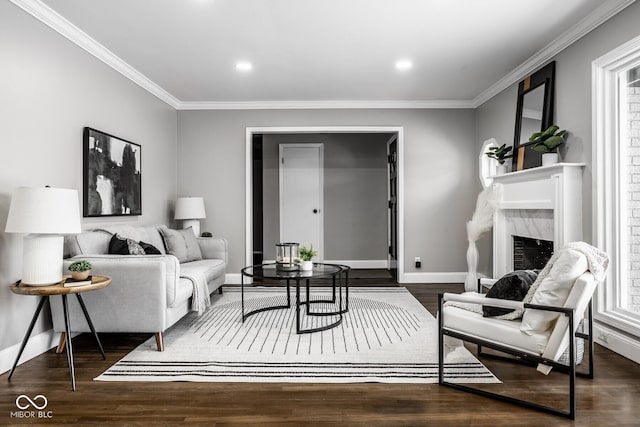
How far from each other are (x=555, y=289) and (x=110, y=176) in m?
3.82

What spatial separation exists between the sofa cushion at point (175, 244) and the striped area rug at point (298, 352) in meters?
A: 0.73

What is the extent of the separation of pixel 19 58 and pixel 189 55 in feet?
4.88

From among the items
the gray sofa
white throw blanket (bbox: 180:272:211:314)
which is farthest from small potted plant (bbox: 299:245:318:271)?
the gray sofa

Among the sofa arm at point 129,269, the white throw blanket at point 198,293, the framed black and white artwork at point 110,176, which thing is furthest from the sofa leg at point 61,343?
the framed black and white artwork at point 110,176

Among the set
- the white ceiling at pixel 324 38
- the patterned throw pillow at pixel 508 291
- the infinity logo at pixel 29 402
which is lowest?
the infinity logo at pixel 29 402

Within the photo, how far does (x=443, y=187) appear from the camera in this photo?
592 cm

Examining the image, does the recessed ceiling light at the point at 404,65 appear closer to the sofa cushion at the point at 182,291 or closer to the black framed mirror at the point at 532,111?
the black framed mirror at the point at 532,111

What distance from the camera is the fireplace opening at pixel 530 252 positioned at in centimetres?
402

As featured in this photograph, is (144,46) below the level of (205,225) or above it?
above

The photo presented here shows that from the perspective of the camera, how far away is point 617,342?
3055 millimetres

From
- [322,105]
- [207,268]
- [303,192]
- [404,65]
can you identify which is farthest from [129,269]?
[303,192]

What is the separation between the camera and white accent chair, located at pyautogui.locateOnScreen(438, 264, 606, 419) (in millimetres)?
2102

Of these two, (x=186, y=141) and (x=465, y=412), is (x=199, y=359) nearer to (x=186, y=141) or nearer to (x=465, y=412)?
(x=465, y=412)

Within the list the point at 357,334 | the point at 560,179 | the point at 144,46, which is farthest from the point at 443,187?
the point at 144,46
